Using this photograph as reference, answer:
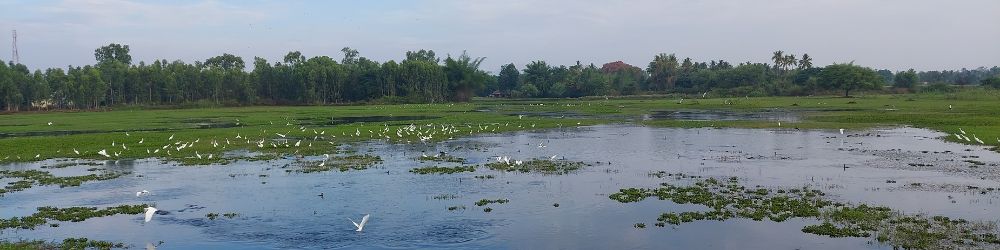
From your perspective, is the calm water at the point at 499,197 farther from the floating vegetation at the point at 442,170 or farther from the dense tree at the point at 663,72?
the dense tree at the point at 663,72

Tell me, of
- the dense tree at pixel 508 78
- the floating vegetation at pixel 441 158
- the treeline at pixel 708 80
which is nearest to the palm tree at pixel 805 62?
the treeline at pixel 708 80

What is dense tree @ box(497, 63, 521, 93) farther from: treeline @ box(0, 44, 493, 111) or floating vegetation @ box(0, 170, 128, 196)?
floating vegetation @ box(0, 170, 128, 196)

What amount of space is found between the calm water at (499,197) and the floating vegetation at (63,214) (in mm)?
567

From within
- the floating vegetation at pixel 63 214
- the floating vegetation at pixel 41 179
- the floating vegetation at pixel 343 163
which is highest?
the floating vegetation at pixel 343 163

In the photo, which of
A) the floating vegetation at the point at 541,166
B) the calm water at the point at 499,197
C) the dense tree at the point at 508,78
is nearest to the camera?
the calm water at the point at 499,197

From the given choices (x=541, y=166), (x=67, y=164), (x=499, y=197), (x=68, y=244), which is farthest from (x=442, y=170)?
(x=67, y=164)

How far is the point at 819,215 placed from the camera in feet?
62.0

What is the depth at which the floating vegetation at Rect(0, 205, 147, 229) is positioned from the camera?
18.7 meters

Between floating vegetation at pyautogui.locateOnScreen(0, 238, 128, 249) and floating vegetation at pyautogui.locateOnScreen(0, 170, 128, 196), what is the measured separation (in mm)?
8993

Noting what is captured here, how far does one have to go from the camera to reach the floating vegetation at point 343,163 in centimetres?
2962

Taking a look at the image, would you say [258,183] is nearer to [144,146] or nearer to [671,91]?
[144,146]

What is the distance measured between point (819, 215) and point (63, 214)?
63.1ft

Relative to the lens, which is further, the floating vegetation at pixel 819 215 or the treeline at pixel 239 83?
the treeline at pixel 239 83

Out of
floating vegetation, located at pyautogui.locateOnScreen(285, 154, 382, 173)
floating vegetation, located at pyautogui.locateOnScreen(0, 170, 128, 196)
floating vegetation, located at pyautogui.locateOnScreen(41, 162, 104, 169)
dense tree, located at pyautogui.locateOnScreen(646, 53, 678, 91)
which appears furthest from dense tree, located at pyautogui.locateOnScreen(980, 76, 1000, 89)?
floating vegetation, located at pyautogui.locateOnScreen(0, 170, 128, 196)
